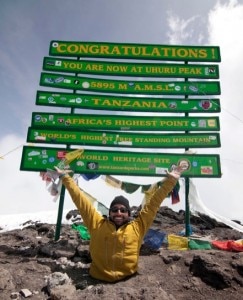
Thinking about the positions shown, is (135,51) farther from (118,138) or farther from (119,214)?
(119,214)

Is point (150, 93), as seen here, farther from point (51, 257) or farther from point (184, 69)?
point (51, 257)

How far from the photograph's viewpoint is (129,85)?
10602mm

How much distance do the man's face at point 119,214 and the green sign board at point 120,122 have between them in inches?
206

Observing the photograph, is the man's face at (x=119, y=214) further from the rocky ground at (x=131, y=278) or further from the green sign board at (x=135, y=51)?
the green sign board at (x=135, y=51)

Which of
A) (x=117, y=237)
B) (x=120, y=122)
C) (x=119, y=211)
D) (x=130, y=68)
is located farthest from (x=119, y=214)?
(x=130, y=68)

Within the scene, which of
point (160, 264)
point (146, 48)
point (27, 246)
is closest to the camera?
point (160, 264)

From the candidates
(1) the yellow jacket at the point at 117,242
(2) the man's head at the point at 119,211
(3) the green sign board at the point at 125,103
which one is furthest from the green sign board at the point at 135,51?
(2) the man's head at the point at 119,211

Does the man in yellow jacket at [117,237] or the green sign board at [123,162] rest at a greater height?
the green sign board at [123,162]

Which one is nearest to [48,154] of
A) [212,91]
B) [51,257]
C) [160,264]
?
[51,257]

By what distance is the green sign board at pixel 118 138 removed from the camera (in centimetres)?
972

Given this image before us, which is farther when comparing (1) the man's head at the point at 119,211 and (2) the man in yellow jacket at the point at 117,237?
(1) the man's head at the point at 119,211

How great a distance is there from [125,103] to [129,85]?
74cm

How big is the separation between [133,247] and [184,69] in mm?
7629

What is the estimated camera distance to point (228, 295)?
4656mm
